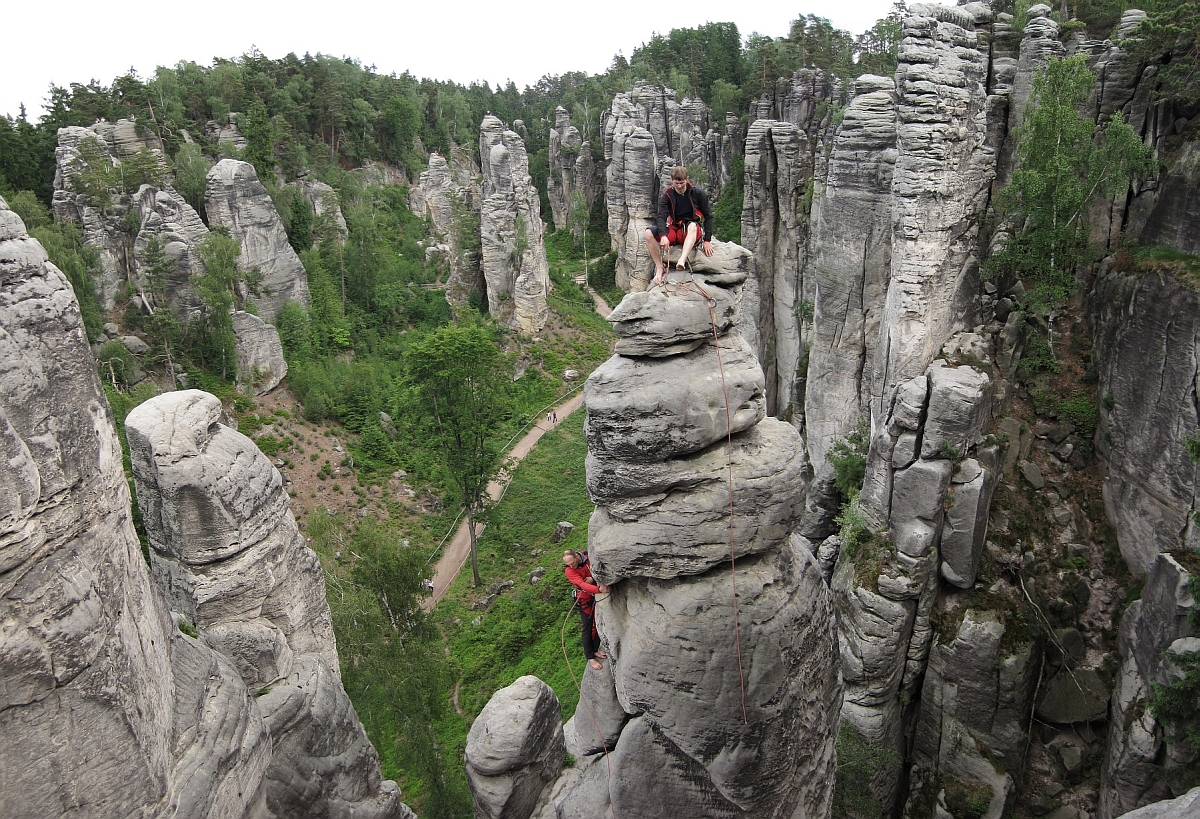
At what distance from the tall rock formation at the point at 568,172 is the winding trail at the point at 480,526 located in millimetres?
27720

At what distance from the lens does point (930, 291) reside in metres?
17.5

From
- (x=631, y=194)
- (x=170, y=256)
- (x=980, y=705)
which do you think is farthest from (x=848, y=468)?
(x=631, y=194)

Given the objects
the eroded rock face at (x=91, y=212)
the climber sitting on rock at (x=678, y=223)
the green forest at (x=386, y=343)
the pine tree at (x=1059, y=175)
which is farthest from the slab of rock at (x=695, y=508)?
the eroded rock face at (x=91, y=212)

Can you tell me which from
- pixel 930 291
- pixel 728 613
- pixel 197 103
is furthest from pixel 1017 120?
pixel 197 103

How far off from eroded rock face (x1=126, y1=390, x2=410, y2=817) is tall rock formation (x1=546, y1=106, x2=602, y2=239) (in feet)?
172

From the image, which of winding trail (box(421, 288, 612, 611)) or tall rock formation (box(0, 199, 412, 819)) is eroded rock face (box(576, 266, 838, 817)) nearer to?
tall rock formation (box(0, 199, 412, 819))

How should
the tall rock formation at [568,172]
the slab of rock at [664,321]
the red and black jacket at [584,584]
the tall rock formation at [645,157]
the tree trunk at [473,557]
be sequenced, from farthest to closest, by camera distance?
the tall rock formation at [568,172], the tall rock formation at [645,157], the tree trunk at [473,557], the red and black jacket at [584,584], the slab of rock at [664,321]

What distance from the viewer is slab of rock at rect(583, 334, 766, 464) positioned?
8.11 m

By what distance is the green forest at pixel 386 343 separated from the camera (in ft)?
56.7

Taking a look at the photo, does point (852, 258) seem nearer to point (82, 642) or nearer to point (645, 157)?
→ point (82, 642)

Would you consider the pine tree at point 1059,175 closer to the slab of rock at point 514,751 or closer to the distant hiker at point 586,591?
the distant hiker at point 586,591

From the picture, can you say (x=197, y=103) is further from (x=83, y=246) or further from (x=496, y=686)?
(x=496, y=686)

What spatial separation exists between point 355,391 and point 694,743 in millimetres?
27563

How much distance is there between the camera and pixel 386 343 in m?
38.5
